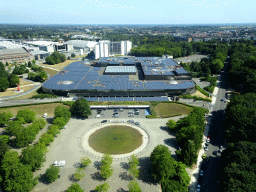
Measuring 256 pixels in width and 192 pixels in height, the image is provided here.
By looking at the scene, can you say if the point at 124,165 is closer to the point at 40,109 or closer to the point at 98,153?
the point at 98,153

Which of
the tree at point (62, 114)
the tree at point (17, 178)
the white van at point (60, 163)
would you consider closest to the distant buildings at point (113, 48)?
the tree at point (62, 114)

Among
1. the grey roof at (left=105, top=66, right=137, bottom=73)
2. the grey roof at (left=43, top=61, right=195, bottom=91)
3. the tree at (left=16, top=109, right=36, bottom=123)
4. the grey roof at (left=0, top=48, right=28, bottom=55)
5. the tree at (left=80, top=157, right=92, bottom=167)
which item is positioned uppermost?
the grey roof at (left=0, top=48, right=28, bottom=55)

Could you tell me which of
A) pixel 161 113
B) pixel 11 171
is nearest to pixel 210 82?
pixel 161 113

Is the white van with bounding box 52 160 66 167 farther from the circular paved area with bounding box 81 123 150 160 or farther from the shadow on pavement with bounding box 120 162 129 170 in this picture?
the shadow on pavement with bounding box 120 162 129 170

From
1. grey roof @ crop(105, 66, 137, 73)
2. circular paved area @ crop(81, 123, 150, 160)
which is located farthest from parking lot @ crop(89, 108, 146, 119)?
grey roof @ crop(105, 66, 137, 73)

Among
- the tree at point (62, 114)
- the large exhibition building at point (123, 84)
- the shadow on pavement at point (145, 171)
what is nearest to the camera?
the shadow on pavement at point (145, 171)

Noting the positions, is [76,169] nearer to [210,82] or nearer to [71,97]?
[71,97]

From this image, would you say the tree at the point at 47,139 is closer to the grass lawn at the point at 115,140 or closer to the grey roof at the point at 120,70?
the grass lawn at the point at 115,140

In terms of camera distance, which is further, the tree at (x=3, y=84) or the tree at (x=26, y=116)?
the tree at (x=3, y=84)
